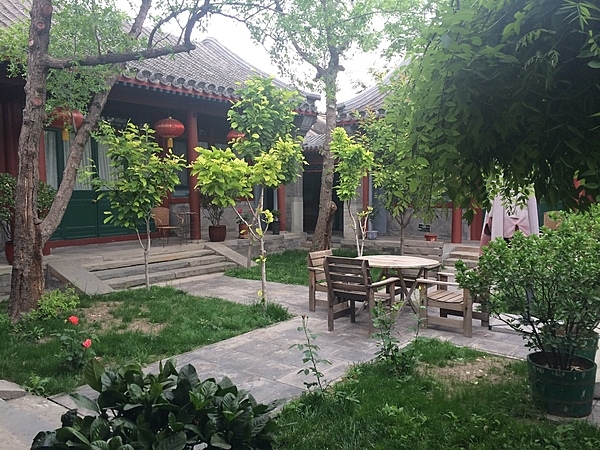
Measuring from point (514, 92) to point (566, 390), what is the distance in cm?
275

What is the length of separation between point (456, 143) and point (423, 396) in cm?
268


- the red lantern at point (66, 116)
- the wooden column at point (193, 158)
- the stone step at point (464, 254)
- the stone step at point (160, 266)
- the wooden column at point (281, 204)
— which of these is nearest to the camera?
the red lantern at point (66, 116)

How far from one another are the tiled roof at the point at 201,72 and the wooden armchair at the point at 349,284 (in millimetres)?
2604

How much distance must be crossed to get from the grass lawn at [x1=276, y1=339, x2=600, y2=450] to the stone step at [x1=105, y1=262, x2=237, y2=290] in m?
5.29

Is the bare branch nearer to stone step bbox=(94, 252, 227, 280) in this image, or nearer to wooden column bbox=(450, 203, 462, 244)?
stone step bbox=(94, 252, 227, 280)

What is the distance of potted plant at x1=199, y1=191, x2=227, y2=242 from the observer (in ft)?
37.0

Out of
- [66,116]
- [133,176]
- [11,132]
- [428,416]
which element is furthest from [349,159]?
[11,132]

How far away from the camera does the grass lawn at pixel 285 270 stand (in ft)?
30.4

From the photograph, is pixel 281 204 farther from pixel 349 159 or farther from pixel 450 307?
pixel 450 307

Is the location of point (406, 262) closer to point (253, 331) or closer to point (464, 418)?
point (253, 331)

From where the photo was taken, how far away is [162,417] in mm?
2248

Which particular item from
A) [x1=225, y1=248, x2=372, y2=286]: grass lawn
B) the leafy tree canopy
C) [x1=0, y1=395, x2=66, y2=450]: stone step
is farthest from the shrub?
the leafy tree canopy

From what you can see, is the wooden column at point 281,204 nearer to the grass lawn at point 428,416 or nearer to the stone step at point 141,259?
the stone step at point 141,259

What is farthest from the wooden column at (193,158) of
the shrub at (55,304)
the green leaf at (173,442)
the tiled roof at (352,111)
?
the green leaf at (173,442)
